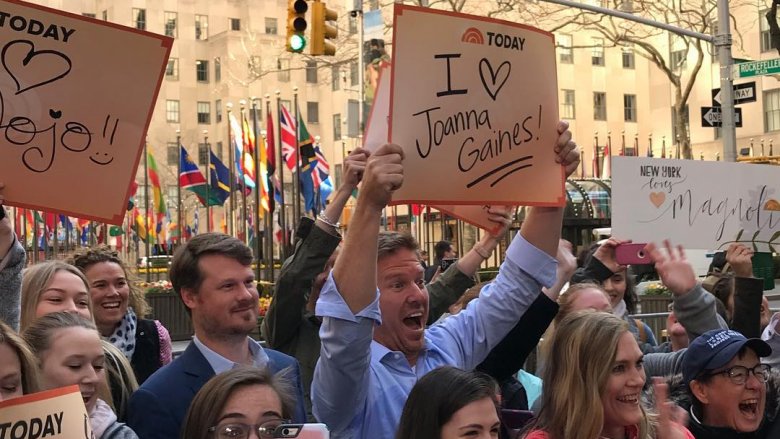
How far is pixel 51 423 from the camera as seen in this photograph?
2953 mm

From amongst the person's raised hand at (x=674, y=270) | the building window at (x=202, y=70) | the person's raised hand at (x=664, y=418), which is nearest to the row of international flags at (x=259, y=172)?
the person's raised hand at (x=674, y=270)

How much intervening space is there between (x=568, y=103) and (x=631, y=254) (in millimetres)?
54099

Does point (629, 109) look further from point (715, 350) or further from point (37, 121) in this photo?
point (37, 121)

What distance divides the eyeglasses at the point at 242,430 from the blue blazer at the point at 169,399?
1.73 ft

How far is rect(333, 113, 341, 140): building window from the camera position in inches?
2660

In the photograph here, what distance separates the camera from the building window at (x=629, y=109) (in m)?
60.6

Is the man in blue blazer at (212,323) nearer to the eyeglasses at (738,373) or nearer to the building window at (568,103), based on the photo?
the eyeglasses at (738,373)

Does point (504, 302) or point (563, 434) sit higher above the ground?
point (504, 302)

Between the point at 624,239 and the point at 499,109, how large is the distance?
207 centimetres

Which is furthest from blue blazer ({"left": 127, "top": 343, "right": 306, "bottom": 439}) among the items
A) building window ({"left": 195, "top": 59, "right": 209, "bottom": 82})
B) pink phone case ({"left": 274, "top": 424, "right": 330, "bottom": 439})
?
building window ({"left": 195, "top": 59, "right": 209, "bottom": 82})

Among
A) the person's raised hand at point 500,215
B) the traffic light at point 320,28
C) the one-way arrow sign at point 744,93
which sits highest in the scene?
the traffic light at point 320,28

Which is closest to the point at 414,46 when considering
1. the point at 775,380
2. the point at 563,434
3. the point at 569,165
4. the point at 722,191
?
the point at 569,165

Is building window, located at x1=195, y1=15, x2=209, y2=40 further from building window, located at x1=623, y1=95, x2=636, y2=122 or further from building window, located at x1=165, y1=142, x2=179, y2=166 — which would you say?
building window, located at x1=623, y1=95, x2=636, y2=122

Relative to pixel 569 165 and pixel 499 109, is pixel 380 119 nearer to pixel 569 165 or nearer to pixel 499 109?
pixel 499 109
